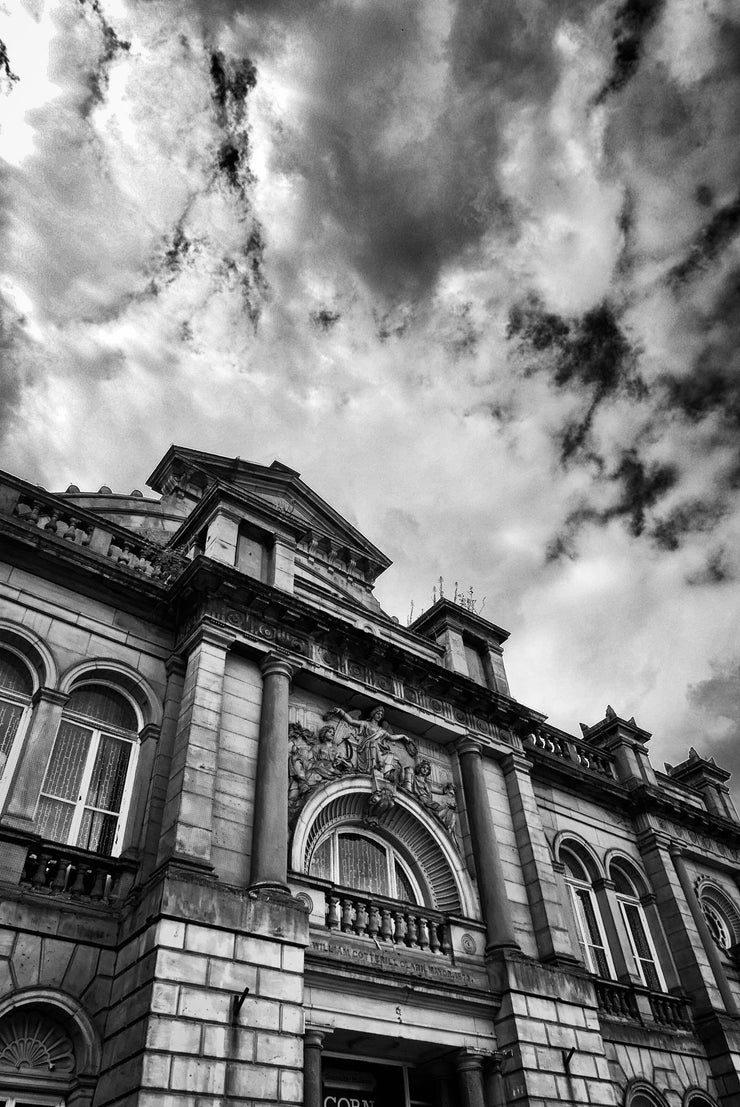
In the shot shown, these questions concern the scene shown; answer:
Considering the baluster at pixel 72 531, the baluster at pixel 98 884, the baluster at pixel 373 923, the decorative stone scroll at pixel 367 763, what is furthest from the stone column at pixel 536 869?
the baluster at pixel 72 531

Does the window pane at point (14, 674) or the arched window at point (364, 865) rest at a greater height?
the window pane at point (14, 674)

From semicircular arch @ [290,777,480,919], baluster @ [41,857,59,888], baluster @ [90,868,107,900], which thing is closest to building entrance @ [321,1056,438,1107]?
semicircular arch @ [290,777,480,919]

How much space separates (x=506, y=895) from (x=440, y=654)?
6014 mm

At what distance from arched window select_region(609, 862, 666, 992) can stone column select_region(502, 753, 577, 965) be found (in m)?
4.44

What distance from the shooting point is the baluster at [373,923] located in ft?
42.5

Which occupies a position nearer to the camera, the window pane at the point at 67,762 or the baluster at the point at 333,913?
the window pane at the point at 67,762

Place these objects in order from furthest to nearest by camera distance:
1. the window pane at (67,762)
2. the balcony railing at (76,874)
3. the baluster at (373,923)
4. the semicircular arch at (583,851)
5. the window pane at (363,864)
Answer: the semicircular arch at (583,851) → the window pane at (363,864) → the baluster at (373,923) → the window pane at (67,762) → the balcony railing at (76,874)

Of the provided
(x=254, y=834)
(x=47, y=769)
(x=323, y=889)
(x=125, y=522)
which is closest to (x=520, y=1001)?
(x=323, y=889)

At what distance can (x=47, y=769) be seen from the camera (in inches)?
476

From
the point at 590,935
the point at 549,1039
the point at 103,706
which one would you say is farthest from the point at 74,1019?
the point at 590,935

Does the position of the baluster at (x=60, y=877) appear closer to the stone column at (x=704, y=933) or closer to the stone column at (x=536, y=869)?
the stone column at (x=536, y=869)

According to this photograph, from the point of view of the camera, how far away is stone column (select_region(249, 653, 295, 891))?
11812 millimetres

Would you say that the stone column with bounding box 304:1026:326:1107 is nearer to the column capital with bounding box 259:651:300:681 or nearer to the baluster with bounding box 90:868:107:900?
the baluster with bounding box 90:868:107:900

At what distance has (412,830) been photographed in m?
15.4
